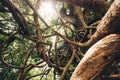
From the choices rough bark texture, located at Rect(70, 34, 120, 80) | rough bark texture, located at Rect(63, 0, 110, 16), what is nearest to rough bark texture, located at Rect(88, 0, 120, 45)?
rough bark texture, located at Rect(70, 34, 120, 80)

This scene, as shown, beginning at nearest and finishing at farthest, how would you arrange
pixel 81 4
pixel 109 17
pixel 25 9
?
pixel 109 17 < pixel 81 4 < pixel 25 9

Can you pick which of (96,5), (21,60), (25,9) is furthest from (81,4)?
(21,60)

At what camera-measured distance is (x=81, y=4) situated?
1450 millimetres

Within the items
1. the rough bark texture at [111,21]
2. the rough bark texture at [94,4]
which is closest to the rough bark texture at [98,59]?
the rough bark texture at [111,21]

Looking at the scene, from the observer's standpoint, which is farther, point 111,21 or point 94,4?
point 94,4

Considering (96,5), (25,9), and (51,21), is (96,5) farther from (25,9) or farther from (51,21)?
(51,21)

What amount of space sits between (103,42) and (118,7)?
20 centimetres

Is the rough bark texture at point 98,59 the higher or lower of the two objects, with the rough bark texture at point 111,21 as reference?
lower

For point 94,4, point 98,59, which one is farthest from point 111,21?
point 94,4

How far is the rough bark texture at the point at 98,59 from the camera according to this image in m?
1.07

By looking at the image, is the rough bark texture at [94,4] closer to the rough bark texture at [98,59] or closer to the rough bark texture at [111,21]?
the rough bark texture at [111,21]

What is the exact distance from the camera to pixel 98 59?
108cm

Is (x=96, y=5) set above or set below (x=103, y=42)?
above

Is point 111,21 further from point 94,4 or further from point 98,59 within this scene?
point 94,4
